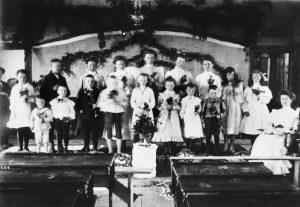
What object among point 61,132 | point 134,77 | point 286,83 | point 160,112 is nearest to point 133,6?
point 134,77

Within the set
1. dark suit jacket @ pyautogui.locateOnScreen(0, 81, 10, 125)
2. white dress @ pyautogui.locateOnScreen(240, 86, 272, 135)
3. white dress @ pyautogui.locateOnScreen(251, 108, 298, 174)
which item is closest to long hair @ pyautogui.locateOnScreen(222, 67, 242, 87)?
white dress @ pyautogui.locateOnScreen(240, 86, 272, 135)

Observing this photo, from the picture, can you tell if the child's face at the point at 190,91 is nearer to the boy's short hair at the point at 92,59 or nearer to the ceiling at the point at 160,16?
the ceiling at the point at 160,16

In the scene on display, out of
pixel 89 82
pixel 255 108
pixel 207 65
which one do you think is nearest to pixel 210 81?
pixel 207 65

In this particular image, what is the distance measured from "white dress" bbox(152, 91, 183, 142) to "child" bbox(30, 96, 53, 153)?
1.66 metres

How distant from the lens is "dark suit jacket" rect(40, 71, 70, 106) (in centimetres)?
666

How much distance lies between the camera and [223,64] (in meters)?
7.45

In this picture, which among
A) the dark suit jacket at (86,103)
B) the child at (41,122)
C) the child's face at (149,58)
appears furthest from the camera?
the child's face at (149,58)

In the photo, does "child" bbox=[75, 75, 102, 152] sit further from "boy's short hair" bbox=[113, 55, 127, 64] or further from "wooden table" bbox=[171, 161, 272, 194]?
"wooden table" bbox=[171, 161, 272, 194]

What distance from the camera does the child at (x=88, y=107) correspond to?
6.46 meters

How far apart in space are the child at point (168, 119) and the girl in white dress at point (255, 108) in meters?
1.22

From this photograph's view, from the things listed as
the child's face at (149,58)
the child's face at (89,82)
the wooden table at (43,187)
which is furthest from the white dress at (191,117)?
the wooden table at (43,187)

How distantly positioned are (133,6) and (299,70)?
10.4 feet

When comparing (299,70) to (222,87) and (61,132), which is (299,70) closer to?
(222,87)

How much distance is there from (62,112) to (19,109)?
71cm
